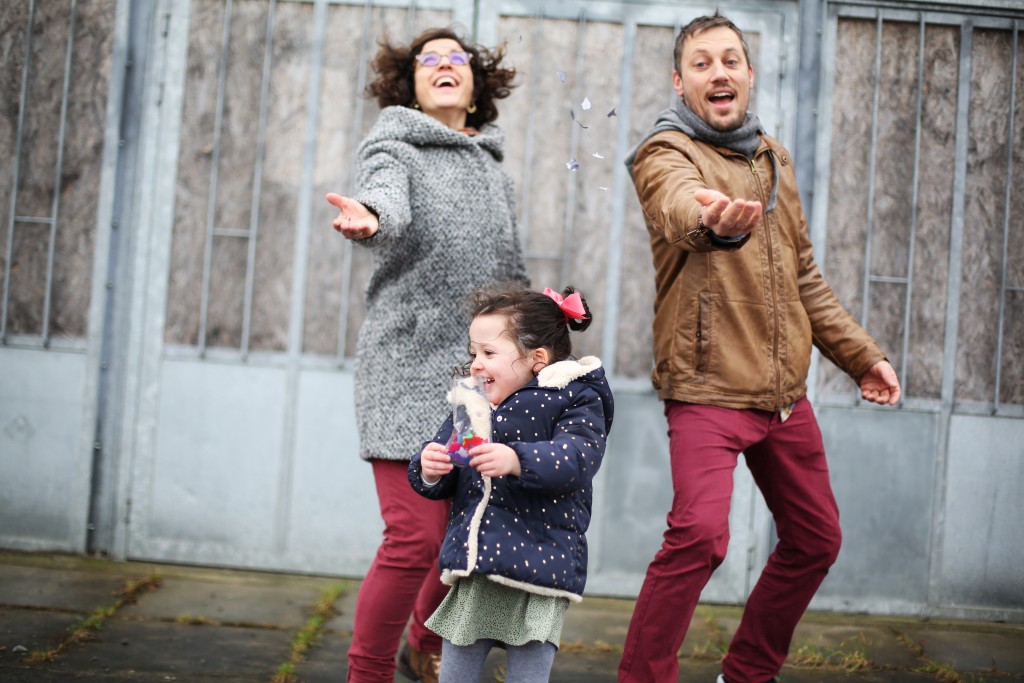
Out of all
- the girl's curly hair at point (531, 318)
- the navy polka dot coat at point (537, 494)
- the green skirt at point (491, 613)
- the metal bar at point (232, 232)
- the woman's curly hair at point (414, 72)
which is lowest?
the green skirt at point (491, 613)

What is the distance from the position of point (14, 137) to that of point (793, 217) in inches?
132

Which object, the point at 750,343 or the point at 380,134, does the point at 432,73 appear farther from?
the point at 750,343

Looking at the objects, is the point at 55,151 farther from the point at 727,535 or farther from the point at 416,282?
the point at 727,535

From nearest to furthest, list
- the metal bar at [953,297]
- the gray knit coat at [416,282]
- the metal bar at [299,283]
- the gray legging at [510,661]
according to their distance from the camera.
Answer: the gray legging at [510,661] < the gray knit coat at [416,282] < the metal bar at [953,297] < the metal bar at [299,283]

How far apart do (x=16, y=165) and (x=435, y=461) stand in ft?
10.3

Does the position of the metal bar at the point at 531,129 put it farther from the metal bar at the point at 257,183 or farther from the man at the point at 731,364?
the man at the point at 731,364

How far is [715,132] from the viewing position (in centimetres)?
297

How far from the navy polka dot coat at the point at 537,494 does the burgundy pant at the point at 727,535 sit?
1.53 ft

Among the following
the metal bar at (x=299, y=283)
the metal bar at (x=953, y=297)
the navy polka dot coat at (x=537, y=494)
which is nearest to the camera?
the navy polka dot coat at (x=537, y=494)

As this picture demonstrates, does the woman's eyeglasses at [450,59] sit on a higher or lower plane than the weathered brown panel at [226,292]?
higher

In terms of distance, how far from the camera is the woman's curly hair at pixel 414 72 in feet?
10.9

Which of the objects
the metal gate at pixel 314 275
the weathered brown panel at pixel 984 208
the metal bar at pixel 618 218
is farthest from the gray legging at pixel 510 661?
the weathered brown panel at pixel 984 208

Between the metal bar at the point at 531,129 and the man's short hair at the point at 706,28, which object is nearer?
the man's short hair at the point at 706,28

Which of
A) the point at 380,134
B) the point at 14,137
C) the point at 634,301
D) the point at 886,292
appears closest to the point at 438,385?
the point at 380,134
